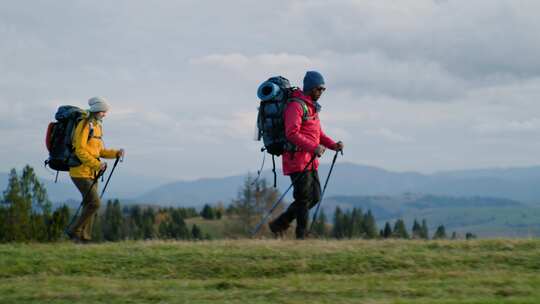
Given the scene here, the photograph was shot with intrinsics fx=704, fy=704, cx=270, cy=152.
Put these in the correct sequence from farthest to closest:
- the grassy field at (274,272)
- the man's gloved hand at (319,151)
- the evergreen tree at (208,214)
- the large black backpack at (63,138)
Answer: the evergreen tree at (208,214), the large black backpack at (63,138), the man's gloved hand at (319,151), the grassy field at (274,272)

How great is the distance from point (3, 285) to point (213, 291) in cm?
333

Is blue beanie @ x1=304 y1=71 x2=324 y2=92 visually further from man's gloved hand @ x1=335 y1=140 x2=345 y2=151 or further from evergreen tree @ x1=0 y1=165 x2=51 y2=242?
evergreen tree @ x1=0 y1=165 x2=51 y2=242

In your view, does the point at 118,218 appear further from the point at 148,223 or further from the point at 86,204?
the point at 86,204

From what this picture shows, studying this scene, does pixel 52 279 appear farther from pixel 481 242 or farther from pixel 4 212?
pixel 4 212

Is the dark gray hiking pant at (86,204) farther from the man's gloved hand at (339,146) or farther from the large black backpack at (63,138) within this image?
the man's gloved hand at (339,146)

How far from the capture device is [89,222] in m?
15.2

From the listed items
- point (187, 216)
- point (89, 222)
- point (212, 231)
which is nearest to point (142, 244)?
point (89, 222)

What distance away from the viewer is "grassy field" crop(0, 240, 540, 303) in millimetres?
9539

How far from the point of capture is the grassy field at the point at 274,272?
31.3 ft

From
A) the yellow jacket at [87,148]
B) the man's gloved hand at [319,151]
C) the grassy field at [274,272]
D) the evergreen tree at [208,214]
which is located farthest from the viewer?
the evergreen tree at [208,214]

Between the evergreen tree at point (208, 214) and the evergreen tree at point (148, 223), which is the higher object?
the evergreen tree at point (208, 214)

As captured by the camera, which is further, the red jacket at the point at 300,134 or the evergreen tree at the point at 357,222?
the evergreen tree at the point at 357,222

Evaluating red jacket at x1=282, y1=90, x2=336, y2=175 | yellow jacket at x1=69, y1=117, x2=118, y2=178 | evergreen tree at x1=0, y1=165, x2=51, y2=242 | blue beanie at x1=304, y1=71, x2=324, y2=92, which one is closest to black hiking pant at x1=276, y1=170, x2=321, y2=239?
red jacket at x1=282, y1=90, x2=336, y2=175

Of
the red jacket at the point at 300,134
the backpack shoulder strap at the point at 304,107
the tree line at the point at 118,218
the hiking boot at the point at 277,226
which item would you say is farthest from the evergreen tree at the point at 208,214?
the backpack shoulder strap at the point at 304,107
